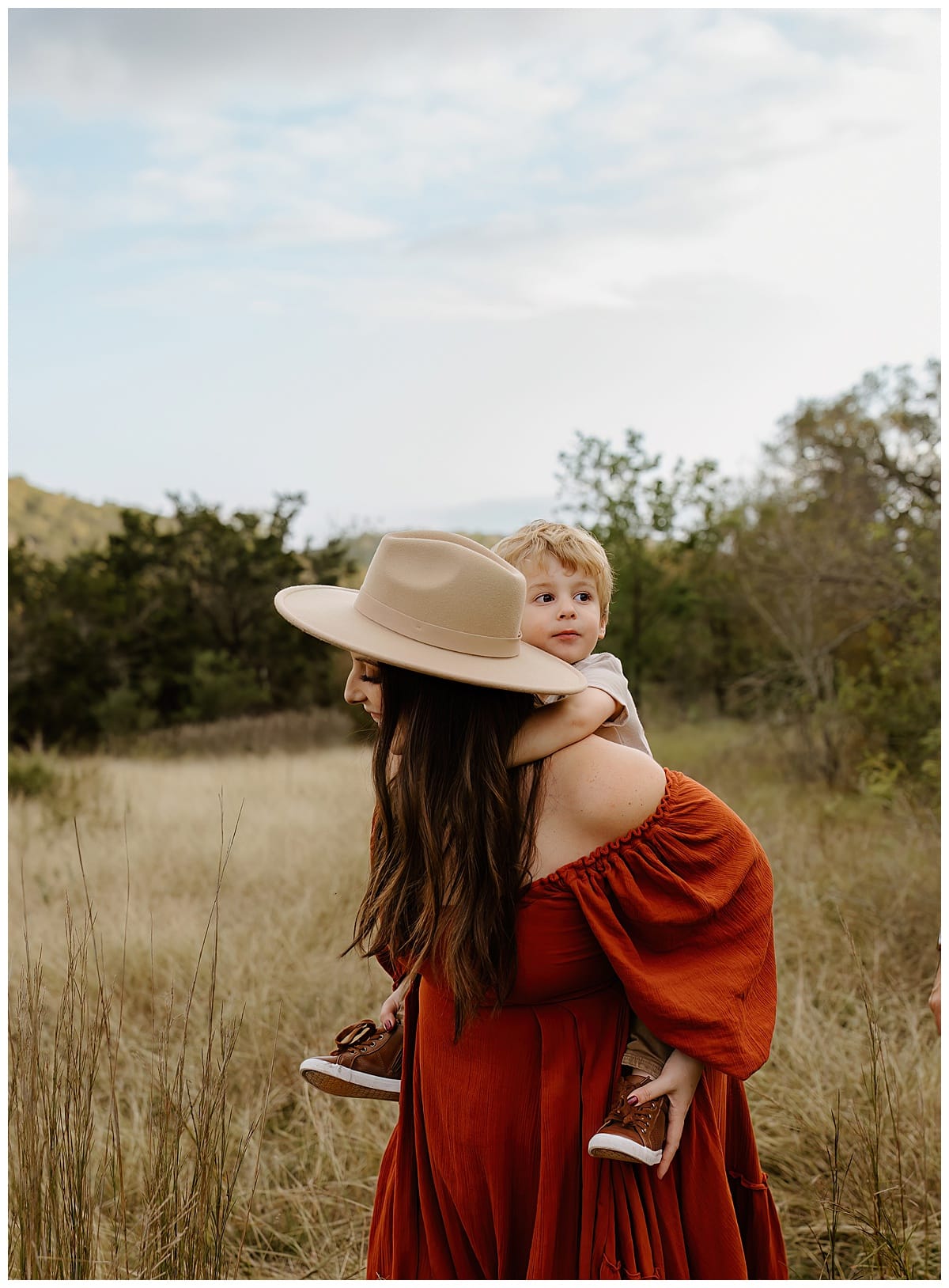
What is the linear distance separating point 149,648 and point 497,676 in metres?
17.5

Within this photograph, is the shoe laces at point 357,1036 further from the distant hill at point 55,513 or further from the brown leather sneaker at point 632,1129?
the distant hill at point 55,513

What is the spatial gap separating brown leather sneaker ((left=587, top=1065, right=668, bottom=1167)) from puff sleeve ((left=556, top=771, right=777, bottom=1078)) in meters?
0.11

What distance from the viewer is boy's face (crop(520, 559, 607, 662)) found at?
7.18ft

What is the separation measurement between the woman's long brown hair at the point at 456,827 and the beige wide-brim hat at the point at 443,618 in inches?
2.7

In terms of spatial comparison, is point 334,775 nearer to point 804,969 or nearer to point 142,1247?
point 804,969

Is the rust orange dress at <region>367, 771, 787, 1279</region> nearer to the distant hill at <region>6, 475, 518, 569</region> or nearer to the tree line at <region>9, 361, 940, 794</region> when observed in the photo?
the tree line at <region>9, 361, 940, 794</region>

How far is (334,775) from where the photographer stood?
11094mm

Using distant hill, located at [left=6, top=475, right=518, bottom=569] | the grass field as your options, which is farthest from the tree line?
distant hill, located at [left=6, top=475, right=518, bottom=569]

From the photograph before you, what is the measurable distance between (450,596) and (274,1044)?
1.72 metres

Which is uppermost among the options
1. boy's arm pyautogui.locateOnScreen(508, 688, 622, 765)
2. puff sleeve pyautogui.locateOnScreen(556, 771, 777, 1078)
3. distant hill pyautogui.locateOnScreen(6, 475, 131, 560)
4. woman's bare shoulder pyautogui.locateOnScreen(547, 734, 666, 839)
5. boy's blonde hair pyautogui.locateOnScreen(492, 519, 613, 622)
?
distant hill pyautogui.locateOnScreen(6, 475, 131, 560)

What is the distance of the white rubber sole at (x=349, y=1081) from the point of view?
6.81 ft

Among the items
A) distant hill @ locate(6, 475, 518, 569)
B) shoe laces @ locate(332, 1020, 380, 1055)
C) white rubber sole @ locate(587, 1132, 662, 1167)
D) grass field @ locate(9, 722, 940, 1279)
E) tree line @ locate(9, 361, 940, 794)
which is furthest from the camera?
distant hill @ locate(6, 475, 518, 569)

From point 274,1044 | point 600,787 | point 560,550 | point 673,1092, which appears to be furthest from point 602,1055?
point 274,1044

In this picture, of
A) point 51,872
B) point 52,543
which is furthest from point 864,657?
point 52,543
